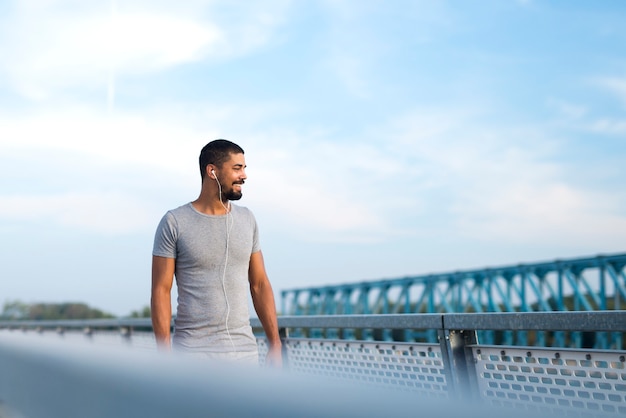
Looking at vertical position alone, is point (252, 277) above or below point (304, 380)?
above

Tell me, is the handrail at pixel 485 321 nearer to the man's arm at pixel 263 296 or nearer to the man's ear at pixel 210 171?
the man's arm at pixel 263 296

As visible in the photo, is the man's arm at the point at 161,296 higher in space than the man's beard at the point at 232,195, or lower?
lower

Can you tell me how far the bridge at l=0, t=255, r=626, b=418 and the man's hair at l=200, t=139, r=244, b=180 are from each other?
1.48 metres

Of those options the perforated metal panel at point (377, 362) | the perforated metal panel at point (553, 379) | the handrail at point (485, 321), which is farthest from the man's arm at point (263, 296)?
the perforated metal panel at point (553, 379)

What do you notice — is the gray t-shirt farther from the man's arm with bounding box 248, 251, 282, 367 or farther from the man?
the man's arm with bounding box 248, 251, 282, 367

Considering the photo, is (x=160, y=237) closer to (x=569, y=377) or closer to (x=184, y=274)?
(x=184, y=274)

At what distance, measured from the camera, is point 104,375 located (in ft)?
6.98

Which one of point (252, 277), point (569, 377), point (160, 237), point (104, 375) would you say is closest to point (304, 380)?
point (104, 375)

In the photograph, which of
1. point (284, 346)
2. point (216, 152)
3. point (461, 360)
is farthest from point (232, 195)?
point (284, 346)

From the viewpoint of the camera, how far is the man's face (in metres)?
6.01

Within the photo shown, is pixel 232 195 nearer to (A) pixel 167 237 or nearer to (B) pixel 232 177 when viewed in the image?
(B) pixel 232 177

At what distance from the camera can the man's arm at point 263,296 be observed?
20.8 ft

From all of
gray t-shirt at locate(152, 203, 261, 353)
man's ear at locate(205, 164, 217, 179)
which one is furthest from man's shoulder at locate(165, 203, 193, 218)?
man's ear at locate(205, 164, 217, 179)

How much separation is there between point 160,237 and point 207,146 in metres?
0.64
